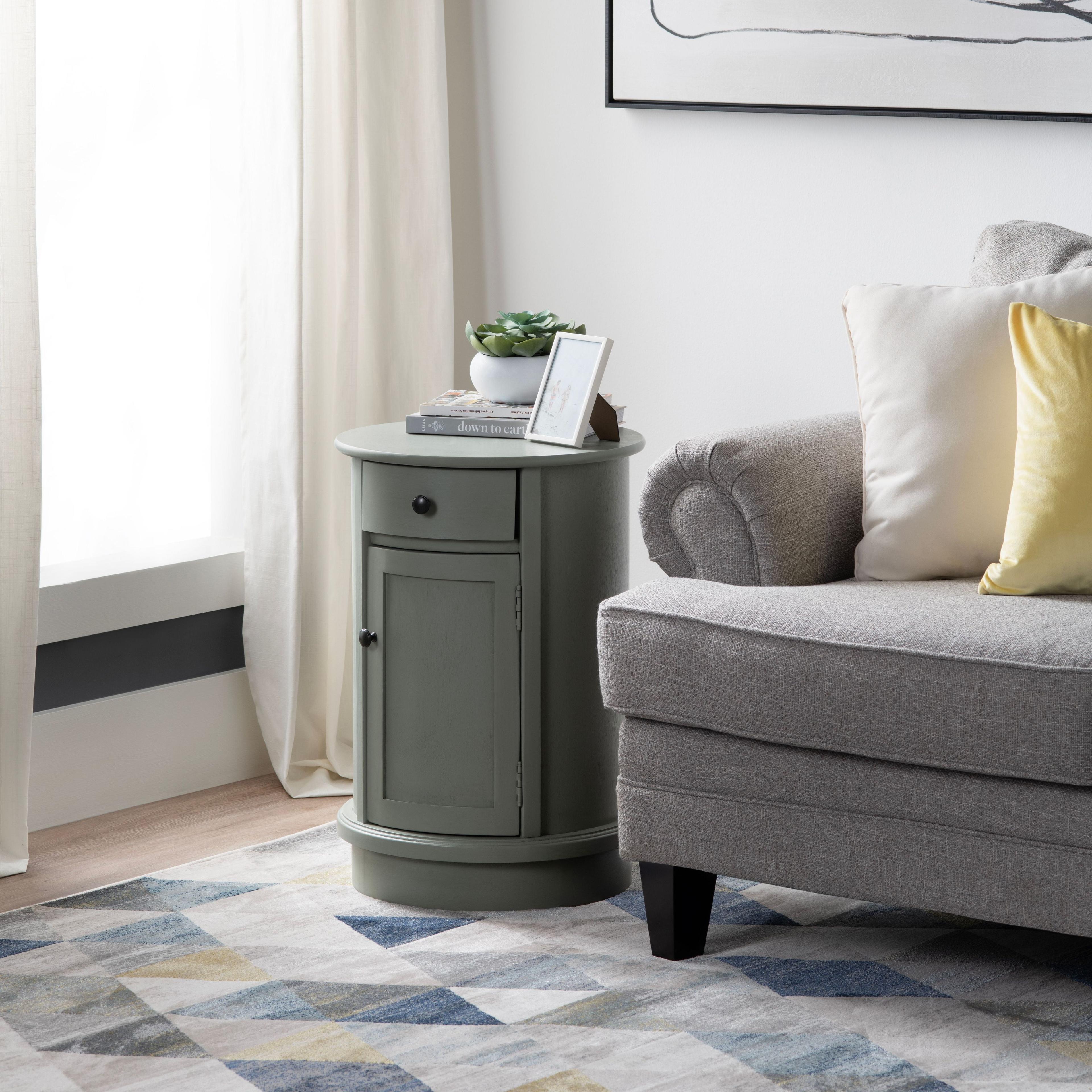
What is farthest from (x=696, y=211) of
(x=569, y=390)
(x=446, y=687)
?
(x=446, y=687)

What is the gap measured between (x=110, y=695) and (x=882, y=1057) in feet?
4.98

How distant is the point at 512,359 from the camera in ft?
7.83

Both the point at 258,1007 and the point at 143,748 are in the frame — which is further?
the point at 143,748

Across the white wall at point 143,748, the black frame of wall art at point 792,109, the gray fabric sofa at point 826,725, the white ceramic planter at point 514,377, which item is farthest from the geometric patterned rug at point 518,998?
the black frame of wall art at point 792,109

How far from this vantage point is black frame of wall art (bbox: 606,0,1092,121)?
2.56m

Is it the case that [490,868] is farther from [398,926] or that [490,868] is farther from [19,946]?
[19,946]

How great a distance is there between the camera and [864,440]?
230 centimetres

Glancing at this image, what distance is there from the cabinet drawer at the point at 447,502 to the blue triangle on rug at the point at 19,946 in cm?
75

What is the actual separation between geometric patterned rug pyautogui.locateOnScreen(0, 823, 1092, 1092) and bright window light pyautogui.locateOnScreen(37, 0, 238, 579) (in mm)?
701

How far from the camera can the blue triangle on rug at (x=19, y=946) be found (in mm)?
2195

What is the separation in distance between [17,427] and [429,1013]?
43.4 inches

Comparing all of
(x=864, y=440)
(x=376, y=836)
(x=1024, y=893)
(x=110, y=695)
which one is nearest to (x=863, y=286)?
(x=864, y=440)

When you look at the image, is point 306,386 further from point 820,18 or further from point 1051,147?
point 1051,147

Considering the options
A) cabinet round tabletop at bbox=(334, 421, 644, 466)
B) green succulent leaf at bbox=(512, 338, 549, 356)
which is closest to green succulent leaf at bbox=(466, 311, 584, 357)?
green succulent leaf at bbox=(512, 338, 549, 356)
